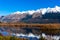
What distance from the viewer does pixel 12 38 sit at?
20.2 metres

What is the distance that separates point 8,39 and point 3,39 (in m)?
0.46

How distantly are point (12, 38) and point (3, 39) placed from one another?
0.84 meters

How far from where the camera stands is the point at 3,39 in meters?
20.0

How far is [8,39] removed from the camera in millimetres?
20062

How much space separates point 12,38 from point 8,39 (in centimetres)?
39
